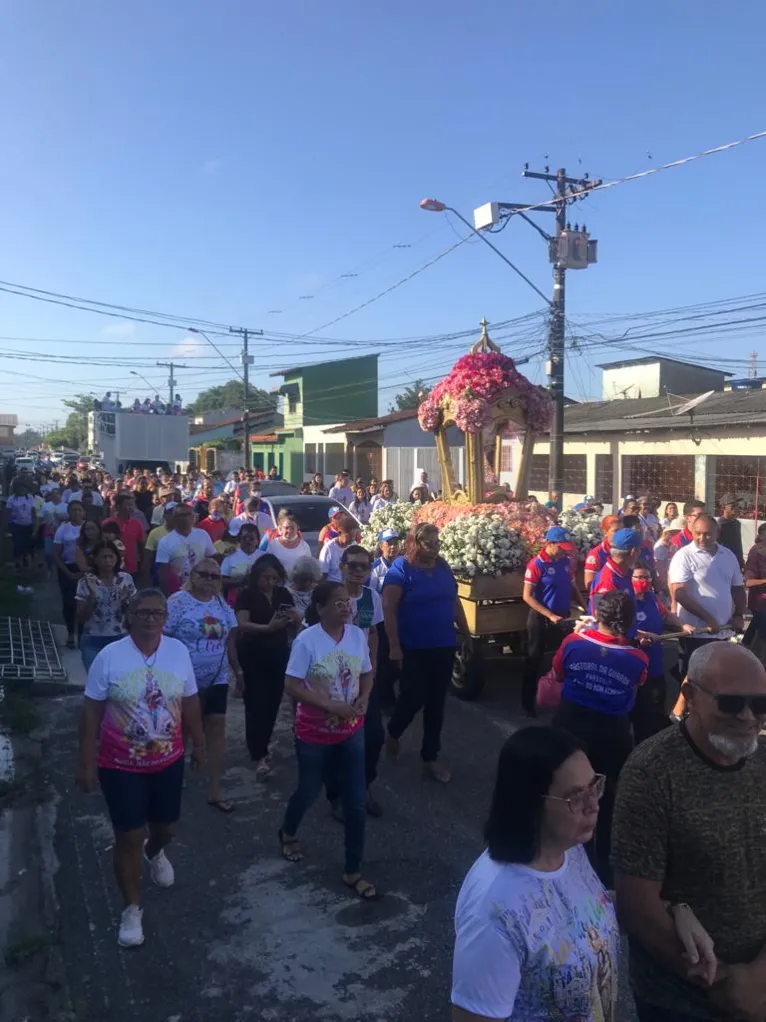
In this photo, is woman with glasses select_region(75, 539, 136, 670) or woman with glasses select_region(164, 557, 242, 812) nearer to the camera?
woman with glasses select_region(164, 557, 242, 812)

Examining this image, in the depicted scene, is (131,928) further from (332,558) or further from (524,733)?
(332,558)

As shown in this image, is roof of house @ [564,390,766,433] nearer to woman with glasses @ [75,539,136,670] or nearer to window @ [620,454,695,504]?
window @ [620,454,695,504]

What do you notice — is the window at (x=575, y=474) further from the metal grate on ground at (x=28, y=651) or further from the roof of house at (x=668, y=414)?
the metal grate on ground at (x=28, y=651)

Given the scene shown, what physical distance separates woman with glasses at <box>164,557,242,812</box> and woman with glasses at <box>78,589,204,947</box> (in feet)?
3.46

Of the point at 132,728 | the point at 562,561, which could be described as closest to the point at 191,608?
the point at 132,728

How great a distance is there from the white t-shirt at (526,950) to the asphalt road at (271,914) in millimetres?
1782

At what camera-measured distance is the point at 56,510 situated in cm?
1430

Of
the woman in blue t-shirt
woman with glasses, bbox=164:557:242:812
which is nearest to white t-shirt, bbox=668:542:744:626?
the woman in blue t-shirt

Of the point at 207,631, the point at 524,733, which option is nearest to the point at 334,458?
the point at 207,631

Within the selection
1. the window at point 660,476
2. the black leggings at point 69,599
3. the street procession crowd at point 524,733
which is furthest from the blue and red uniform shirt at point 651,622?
the window at point 660,476

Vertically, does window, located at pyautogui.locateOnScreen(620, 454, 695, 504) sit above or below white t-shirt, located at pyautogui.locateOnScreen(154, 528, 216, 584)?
above

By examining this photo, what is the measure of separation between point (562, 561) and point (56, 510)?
9.85 m

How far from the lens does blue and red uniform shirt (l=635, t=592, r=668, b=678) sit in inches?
222

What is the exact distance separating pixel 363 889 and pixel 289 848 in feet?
2.08
